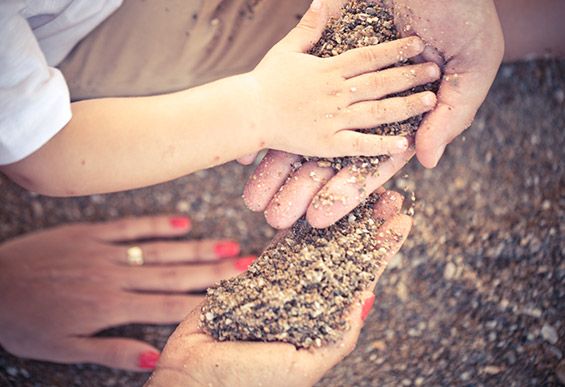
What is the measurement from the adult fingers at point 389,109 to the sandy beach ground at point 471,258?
481 millimetres

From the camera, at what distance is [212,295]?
0.94 m

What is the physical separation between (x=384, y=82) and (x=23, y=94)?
53 cm

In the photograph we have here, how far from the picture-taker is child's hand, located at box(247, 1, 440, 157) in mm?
924

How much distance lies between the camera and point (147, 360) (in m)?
1.30

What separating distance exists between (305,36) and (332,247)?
343mm

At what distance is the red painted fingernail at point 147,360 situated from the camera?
1.30 metres

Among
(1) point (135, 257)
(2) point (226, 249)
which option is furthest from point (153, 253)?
(2) point (226, 249)

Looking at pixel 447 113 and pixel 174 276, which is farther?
pixel 174 276

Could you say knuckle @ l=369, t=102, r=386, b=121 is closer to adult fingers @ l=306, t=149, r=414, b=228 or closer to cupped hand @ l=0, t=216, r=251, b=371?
adult fingers @ l=306, t=149, r=414, b=228

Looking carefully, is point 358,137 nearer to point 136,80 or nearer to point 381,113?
point 381,113

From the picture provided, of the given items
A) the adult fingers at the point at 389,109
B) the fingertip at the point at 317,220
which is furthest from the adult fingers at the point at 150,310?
the adult fingers at the point at 389,109

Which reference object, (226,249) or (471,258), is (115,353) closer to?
(226,249)

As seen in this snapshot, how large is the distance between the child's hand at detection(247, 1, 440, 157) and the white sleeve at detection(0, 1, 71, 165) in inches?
12.0

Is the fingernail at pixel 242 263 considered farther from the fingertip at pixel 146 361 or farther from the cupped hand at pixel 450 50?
the cupped hand at pixel 450 50
